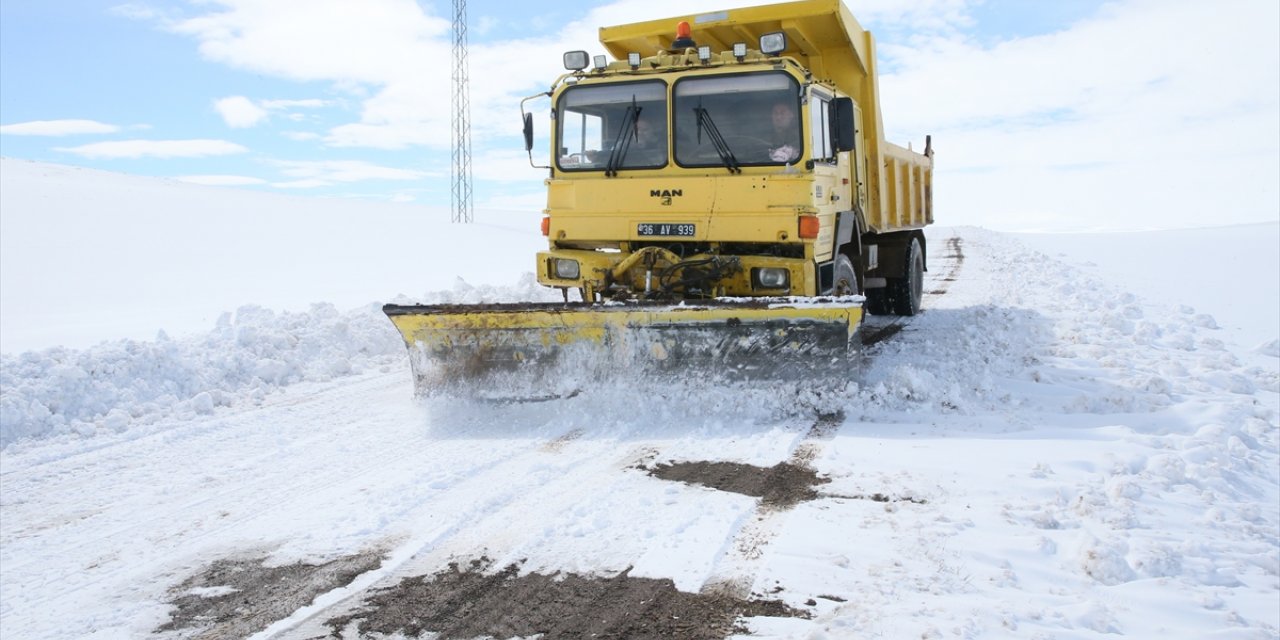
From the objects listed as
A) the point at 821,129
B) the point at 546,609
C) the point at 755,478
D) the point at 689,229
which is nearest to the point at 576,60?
the point at 689,229

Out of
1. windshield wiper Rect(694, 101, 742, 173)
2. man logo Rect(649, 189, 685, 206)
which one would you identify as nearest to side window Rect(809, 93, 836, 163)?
windshield wiper Rect(694, 101, 742, 173)

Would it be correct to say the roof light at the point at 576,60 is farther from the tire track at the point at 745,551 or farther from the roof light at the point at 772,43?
the tire track at the point at 745,551

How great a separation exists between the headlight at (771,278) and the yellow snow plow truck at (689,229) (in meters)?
0.01

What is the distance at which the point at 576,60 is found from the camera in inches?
281

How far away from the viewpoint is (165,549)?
3617mm

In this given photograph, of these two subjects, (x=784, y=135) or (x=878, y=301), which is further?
(x=878, y=301)

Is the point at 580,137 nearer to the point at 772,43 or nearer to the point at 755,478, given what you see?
the point at 772,43

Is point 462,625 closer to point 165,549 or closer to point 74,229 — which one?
point 165,549

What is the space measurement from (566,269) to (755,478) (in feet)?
10.6

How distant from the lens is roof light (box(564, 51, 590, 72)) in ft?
23.4

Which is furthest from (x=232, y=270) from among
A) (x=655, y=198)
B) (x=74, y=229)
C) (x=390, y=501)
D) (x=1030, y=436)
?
(x=1030, y=436)

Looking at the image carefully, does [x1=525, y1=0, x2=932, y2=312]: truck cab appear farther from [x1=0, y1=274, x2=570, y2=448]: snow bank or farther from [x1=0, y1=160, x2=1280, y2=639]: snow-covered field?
[x1=0, y1=274, x2=570, y2=448]: snow bank

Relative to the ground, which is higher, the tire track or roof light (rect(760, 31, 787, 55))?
roof light (rect(760, 31, 787, 55))

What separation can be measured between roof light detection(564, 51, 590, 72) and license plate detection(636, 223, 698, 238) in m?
1.50
